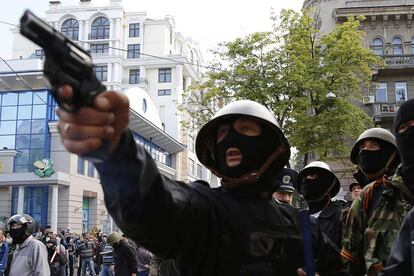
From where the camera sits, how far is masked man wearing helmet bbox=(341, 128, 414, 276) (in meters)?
3.57

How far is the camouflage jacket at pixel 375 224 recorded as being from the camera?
3.55m

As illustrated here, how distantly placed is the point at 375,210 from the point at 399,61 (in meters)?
27.9

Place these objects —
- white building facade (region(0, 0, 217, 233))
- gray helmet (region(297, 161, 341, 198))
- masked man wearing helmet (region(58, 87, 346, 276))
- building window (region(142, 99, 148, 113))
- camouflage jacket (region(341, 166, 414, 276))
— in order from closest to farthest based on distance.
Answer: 1. masked man wearing helmet (region(58, 87, 346, 276))
2. camouflage jacket (region(341, 166, 414, 276))
3. gray helmet (region(297, 161, 341, 198))
4. white building facade (region(0, 0, 217, 233))
5. building window (region(142, 99, 148, 113))

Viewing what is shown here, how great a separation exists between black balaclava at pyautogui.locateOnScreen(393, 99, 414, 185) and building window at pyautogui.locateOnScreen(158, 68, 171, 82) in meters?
69.3

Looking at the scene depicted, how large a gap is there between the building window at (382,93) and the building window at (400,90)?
60cm

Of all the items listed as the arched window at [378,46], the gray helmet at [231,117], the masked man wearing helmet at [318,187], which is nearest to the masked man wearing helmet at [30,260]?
the masked man wearing helmet at [318,187]

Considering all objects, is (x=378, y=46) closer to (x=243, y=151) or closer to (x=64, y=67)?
(x=243, y=151)

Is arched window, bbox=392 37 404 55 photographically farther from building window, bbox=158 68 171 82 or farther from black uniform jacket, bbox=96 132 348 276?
building window, bbox=158 68 171 82

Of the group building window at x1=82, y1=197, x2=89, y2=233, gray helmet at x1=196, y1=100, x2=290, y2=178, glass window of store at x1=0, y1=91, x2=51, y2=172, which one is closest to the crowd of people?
gray helmet at x1=196, y1=100, x2=290, y2=178

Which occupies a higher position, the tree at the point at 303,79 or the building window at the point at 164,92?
the building window at the point at 164,92

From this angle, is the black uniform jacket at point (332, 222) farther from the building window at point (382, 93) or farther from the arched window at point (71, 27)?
the arched window at point (71, 27)

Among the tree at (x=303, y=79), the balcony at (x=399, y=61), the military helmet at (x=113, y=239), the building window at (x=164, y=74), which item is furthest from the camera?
the building window at (x=164, y=74)

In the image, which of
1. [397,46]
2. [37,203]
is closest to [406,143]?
[397,46]

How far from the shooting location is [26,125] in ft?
115
